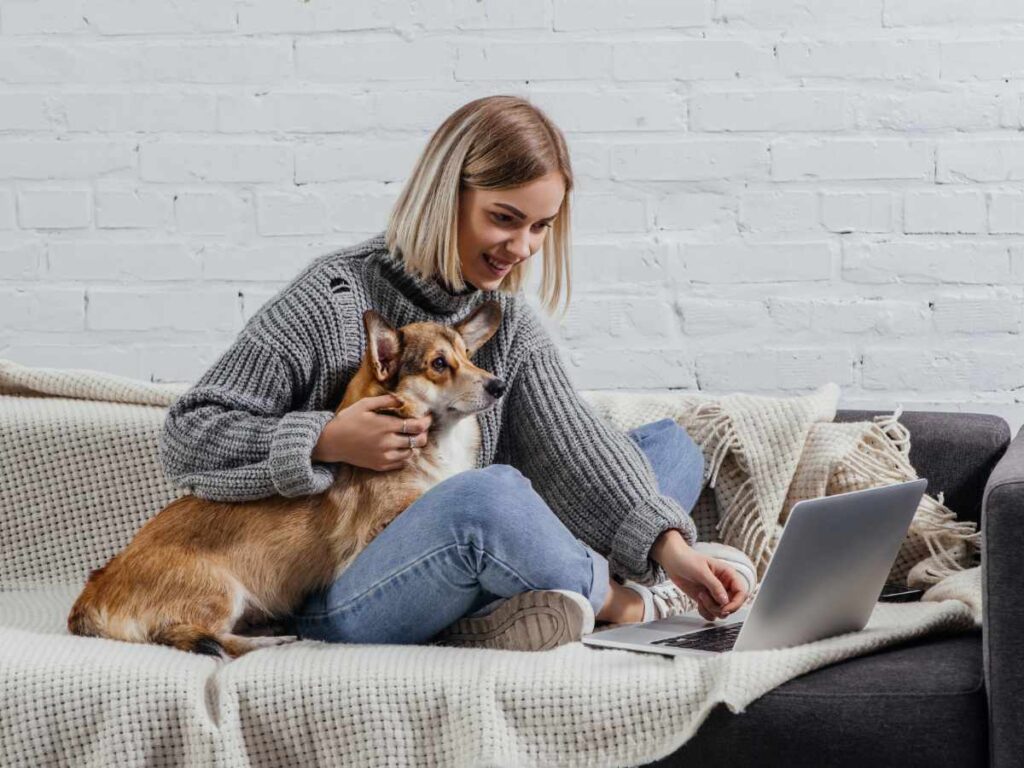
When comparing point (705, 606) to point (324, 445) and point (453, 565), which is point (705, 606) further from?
point (324, 445)

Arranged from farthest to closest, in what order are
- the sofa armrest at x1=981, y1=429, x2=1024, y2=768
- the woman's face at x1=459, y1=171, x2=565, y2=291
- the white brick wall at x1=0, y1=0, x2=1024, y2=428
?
the white brick wall at x1=0, y1=0, x2=1024, y2=428 → the woman's face at x1=459, y1=171, x2=565, y2=291 → the sofa armrest at x1=981, y1=429, x2=1024, y2=768

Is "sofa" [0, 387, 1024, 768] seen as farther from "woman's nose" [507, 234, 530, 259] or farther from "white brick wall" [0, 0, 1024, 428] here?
"white brick wall" [0, 0, 1024, 428]

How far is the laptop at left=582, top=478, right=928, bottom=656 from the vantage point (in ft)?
4.30

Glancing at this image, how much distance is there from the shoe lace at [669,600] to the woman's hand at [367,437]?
423 millimetres

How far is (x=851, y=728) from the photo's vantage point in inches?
50.8

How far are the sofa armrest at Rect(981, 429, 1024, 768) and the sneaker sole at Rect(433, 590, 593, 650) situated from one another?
0.45 m

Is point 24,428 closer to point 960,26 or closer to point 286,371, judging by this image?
point 286,371

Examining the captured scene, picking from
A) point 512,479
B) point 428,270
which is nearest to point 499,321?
point 428,270

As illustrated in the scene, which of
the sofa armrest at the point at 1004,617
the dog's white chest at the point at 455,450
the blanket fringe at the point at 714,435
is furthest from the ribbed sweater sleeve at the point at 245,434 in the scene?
the sofa armrest at the point at 1004,617

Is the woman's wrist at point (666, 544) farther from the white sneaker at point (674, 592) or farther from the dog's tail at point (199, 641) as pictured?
the dog's tail at point (199, 641)

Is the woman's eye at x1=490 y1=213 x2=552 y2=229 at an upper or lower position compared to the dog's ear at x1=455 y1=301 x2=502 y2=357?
upper

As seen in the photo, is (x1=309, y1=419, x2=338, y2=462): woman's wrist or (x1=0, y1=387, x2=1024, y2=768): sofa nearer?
(x1=0, y1=387, x2=1024, y2=768): sofa

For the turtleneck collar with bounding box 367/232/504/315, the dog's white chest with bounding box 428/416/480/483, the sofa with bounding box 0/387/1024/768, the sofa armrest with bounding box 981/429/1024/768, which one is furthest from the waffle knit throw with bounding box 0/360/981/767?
the turtleneck collar with bounding box 367/232/504/315

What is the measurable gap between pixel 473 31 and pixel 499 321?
2.70 feet
